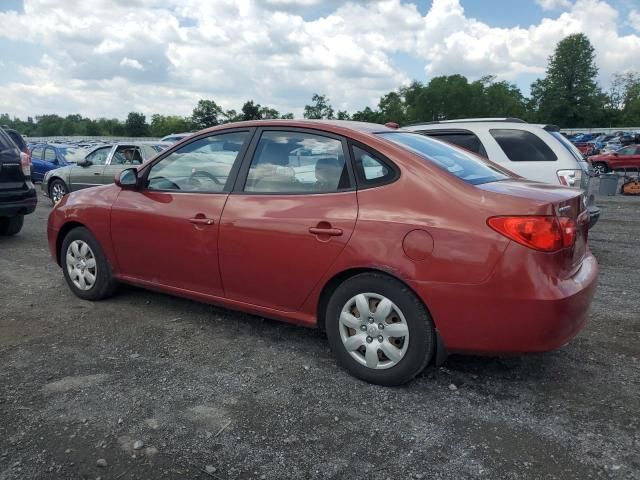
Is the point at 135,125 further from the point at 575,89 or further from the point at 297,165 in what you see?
the point at 297,165

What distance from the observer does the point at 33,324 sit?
447 centimetres

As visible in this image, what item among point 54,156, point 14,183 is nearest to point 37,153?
point 54,156

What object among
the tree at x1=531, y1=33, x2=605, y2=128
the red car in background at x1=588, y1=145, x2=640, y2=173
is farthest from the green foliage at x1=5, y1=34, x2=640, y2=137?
the red car in background at x1=588, y1=145, x2=640, y2=173

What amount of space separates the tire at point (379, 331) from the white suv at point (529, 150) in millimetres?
3722

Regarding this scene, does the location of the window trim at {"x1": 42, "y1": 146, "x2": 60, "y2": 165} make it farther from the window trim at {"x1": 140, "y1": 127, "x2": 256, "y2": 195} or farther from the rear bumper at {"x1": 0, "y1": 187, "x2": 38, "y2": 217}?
the window trim at {"x1": 140, "y1": 127, "x2": 256, "y2": 195}

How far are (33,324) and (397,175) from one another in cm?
316

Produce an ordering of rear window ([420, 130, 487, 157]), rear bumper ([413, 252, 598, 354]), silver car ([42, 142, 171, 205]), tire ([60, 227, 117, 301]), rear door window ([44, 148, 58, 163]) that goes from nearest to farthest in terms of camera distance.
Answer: rear bumper ([413, 252, 598, 354]), tire ([60, 227, 117, 301]), rear window ([420, 130, 487, 157]), silver car ([42, 142, 171, 205]), rear door window ([44, 148, 58, 163])

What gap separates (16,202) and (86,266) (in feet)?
11.9

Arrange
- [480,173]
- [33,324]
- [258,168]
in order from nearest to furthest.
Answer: [480,173], [258,168], [33,324]

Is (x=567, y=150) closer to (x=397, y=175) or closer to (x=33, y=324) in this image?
(x=397, y=175)

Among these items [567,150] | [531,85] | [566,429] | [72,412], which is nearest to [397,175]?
[566,429]

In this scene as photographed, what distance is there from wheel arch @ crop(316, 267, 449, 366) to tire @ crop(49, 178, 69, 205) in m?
10.9

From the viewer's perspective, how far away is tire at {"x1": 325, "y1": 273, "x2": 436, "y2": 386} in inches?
125

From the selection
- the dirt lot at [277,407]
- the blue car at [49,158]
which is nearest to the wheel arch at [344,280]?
the dirt lot at [277,407]
